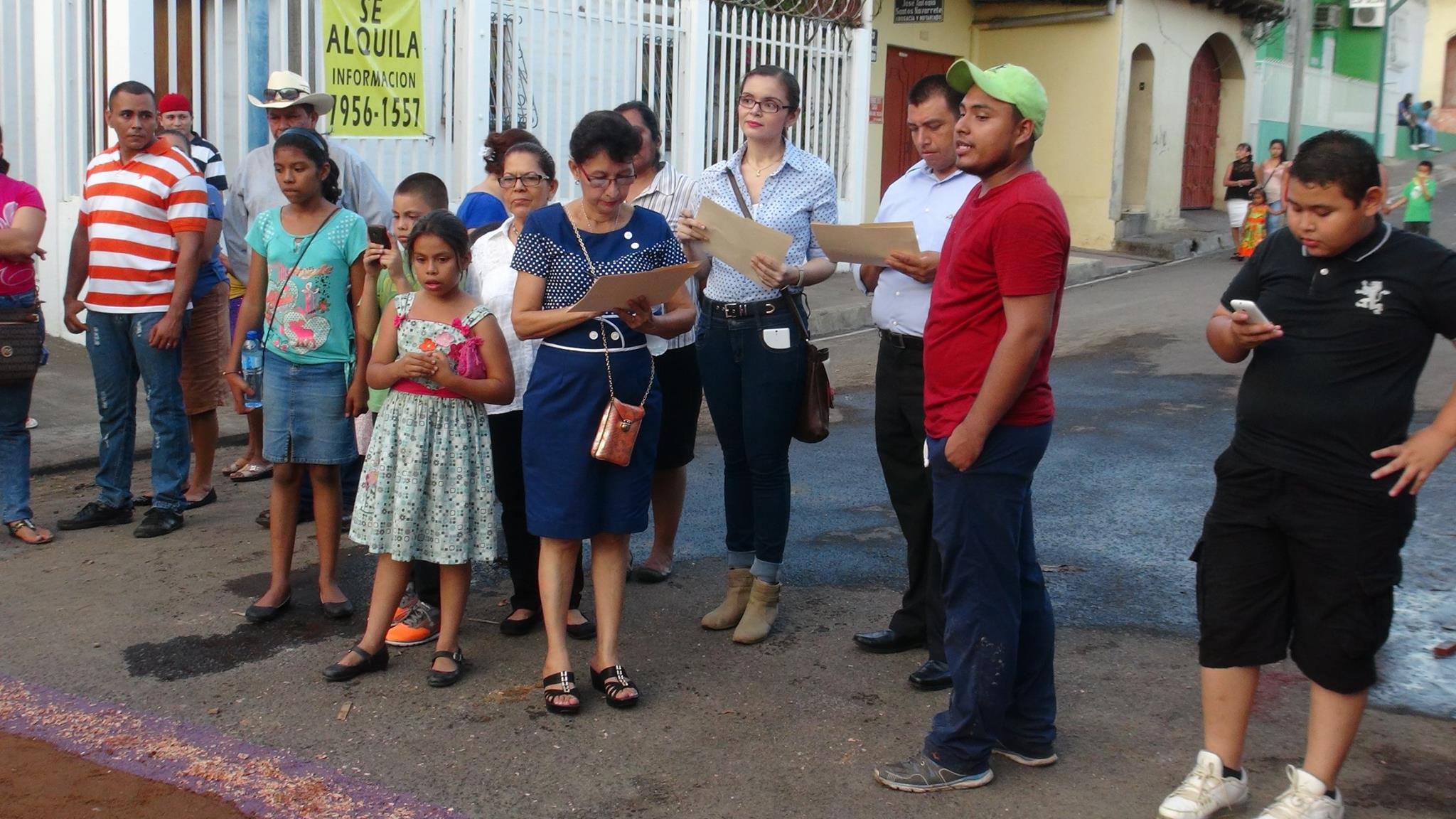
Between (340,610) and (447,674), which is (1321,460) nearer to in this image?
(447,674)

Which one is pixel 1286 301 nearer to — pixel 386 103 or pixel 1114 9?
pixel 386 103

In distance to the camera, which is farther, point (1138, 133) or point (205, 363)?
point (1138, 133)

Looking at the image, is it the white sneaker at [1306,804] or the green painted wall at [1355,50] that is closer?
the white sneaker at [1306,804]

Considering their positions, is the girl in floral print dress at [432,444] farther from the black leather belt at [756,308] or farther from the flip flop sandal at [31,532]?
the flip flop sandal at [31,532]

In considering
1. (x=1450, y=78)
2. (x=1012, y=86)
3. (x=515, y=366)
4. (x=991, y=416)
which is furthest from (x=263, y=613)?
(x=1450, y=78)

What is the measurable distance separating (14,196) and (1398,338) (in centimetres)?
549

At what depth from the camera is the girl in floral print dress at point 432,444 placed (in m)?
4.56

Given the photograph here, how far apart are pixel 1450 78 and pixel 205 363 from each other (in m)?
35.7

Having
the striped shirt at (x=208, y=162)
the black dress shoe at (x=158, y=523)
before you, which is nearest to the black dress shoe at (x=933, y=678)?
the black dress shoe at (x=158, y=523)

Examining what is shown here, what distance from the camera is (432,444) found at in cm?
461

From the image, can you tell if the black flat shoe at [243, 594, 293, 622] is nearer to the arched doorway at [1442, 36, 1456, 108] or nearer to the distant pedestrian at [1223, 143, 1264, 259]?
the distant pedestrian at [1223, 143, 1264, 259]

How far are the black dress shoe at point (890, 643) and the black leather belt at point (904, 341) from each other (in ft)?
3.41

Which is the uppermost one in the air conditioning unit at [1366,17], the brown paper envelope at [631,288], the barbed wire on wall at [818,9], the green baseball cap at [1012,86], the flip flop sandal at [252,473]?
the air conditioning unit at [1366,17]

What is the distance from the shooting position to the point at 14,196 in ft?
19.8
